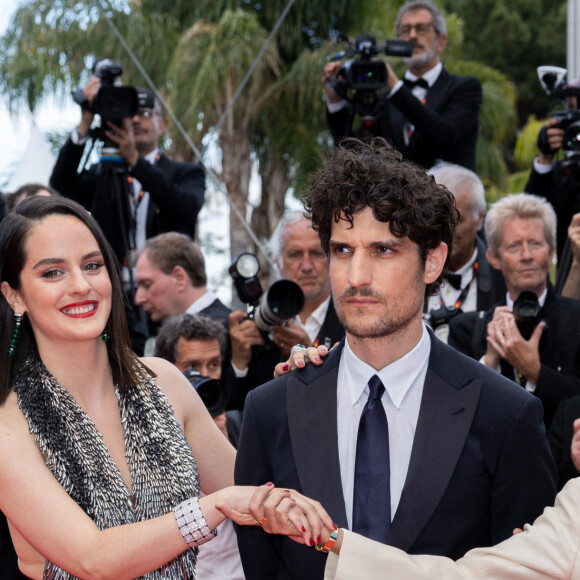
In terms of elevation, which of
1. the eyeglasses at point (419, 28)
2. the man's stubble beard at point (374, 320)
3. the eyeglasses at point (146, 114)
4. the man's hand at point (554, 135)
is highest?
the eyeglasses at point (419, 28)

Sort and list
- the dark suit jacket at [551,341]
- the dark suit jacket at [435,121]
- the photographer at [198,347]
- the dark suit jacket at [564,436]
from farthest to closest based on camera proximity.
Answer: the dark suit jacket at [435,121], the photographer at [198,347], the dark suit jacket at [551,341], the dark suit jacket at [564,436]

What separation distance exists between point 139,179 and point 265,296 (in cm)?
127

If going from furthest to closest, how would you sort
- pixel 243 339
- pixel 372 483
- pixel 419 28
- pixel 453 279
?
pixel 419 28 < pixel 453 279 < pixel 243 339 < pixel 372 483

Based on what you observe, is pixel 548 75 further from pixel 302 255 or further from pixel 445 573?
pixel 445 573

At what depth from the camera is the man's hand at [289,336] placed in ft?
14.4

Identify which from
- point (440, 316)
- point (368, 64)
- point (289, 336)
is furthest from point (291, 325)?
point (368, 64)

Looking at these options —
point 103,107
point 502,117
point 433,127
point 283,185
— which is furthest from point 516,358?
point 502,117

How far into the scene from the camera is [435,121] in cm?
514

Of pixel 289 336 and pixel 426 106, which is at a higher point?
pixel 426 106

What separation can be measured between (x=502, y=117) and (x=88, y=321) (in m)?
14.1

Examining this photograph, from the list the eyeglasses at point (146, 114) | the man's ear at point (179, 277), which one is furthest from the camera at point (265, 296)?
the eyeglasses at point (146, 114)

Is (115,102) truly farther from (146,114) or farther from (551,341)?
(551,341)

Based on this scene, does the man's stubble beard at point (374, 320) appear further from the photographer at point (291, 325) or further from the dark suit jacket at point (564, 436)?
the photographer at point (291, 325)

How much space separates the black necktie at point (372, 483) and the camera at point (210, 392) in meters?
1.31
